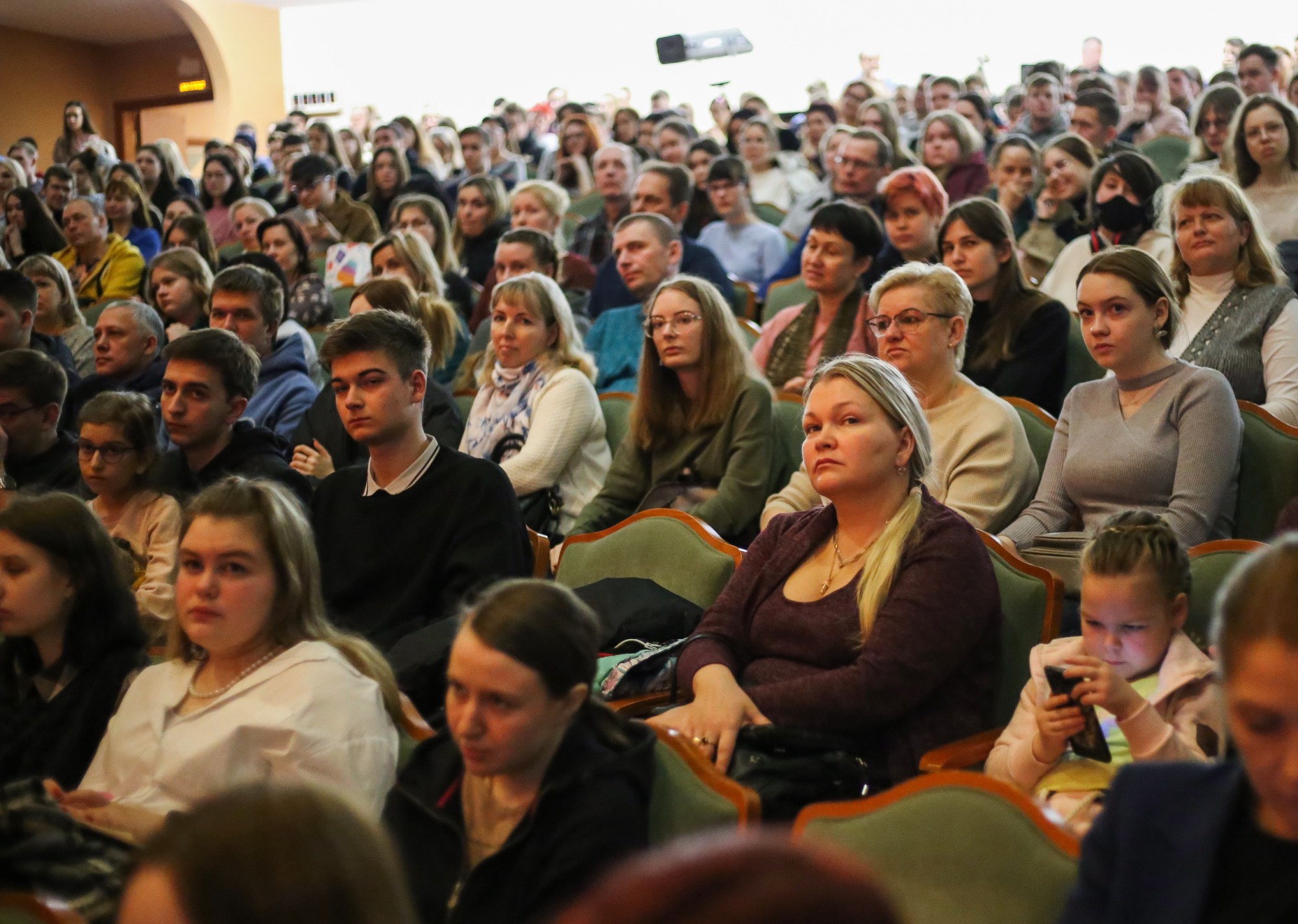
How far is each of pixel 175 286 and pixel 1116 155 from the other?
3.23 meters

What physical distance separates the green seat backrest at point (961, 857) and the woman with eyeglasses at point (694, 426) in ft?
5.37

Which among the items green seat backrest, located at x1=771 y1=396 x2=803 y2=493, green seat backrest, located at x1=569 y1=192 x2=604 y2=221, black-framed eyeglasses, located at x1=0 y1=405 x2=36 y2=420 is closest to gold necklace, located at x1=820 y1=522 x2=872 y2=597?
green seat backrest, located at x1=771 y1=396 x2=803 y2=493

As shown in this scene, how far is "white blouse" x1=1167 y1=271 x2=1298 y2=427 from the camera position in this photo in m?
3.04

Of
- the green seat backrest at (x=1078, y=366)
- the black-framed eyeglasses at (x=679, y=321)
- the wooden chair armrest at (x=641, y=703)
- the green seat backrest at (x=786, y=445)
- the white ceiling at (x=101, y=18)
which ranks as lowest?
the wooden chair armrest at (x=641, y=703)

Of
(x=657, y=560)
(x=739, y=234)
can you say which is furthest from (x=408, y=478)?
(x=739, y=234)

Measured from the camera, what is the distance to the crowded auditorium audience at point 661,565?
3.94 ft

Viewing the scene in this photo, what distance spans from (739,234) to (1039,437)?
3.12 m

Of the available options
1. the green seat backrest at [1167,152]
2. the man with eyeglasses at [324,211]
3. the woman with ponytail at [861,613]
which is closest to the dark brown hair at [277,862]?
the woman with ponytail at [861,613]

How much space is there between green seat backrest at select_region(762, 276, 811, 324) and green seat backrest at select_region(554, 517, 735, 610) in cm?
223

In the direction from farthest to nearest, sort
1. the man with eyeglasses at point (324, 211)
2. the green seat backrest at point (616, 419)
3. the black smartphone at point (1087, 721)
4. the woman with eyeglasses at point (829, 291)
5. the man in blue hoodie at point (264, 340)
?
the man with eyeglasses at point (324, 211) < the man in blue hoodie at point (264, 340) < the woman with eyeglasses at point (829, 291) < the green seat backrest at point (616, 419) < the black smartphone at point (1087, 721)

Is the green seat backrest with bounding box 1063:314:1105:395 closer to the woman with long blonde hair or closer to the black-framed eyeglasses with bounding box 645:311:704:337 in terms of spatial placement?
the woman with long blonde hair

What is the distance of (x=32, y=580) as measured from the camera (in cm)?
217

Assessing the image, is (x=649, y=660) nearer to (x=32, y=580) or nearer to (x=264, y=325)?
(x=32, y=580)

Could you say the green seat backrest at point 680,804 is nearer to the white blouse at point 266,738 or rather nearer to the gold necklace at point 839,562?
the white blouse at point 266,738
